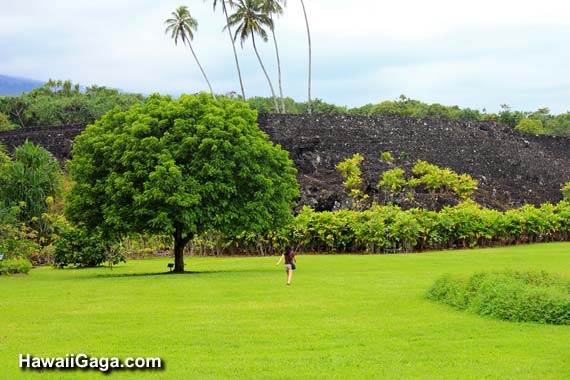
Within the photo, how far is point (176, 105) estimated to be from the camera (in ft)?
77.0

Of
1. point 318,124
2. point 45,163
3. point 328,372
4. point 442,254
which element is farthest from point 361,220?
point 328,372

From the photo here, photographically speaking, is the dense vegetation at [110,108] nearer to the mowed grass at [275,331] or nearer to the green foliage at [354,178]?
the green foliage at [354,178]

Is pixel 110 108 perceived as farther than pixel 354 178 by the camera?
Yes

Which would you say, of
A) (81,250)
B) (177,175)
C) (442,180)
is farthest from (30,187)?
(442,180)

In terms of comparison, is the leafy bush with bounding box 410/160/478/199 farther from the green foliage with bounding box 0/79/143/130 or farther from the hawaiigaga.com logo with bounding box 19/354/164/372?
the hawaiigaga.com logo with bounding box 19/354/164/372

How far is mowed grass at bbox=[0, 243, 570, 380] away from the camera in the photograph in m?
9.06

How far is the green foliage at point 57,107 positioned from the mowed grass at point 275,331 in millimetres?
40614

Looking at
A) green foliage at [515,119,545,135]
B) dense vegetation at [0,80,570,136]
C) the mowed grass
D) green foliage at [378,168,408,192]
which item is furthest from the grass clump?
green foliage at [515,119,545,135]

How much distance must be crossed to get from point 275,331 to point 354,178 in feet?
97.1

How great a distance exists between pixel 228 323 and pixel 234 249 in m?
20.5

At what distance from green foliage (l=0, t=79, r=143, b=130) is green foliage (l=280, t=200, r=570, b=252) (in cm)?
2798

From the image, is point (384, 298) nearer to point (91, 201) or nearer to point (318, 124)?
point (91, 201)

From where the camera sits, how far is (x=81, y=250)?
91.4 feet

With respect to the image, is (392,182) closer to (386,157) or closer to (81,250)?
(386,157)
